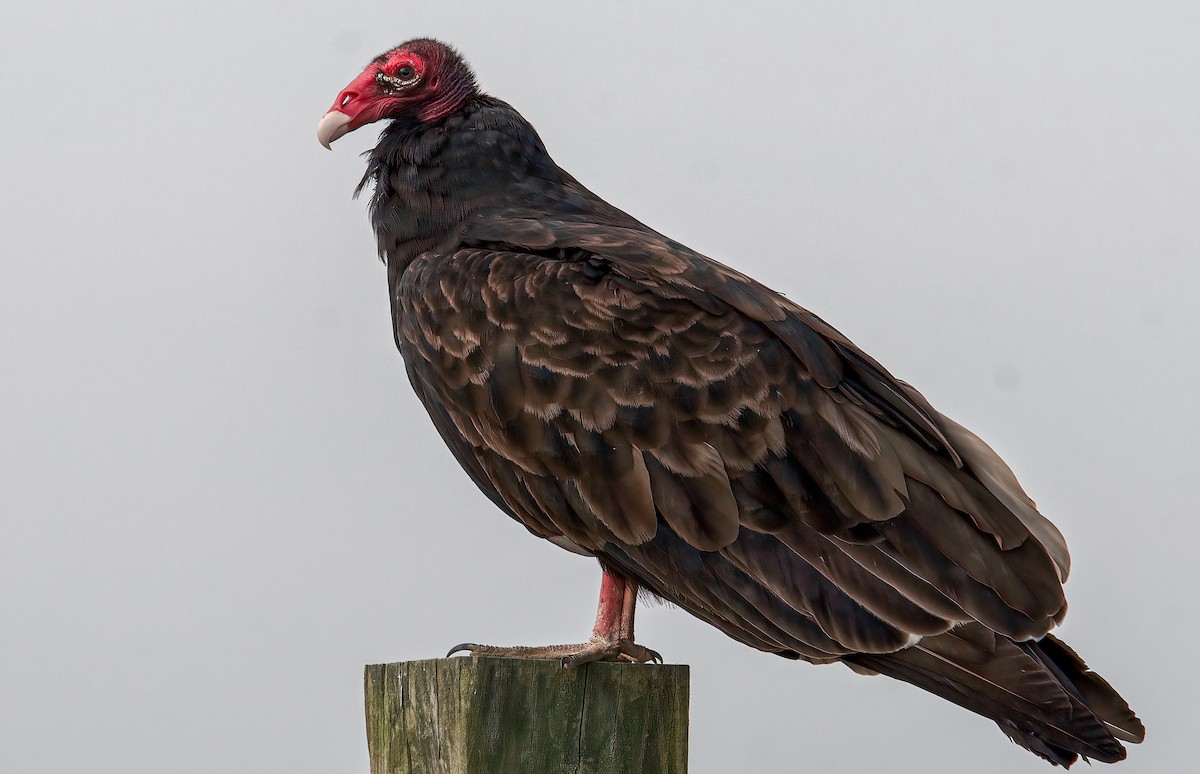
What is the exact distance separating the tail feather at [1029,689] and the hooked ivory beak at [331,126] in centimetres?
257

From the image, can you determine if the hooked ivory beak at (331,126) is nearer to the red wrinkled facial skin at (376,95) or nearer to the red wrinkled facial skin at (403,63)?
the red wrinkled facial skin at (376,95)

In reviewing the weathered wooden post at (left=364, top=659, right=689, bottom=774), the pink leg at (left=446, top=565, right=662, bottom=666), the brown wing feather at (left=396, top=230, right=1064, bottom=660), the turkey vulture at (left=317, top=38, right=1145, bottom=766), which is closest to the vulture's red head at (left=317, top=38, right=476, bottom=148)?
the turkey vulture at (left=317, top=38, right=1145, bottom=766)

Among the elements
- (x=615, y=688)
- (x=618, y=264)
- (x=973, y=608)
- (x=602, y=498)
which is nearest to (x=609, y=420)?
(x=602, y=498)

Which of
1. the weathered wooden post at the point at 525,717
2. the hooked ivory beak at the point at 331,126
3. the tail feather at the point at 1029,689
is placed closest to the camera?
the weathered wooden post at the point at 525,717

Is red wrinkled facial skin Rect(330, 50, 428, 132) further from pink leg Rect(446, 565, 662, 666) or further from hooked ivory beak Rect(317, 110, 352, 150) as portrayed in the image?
pink leg Rect(446, 565, 662, 666)

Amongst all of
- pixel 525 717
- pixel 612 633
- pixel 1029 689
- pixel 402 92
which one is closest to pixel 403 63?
pixel 402 92

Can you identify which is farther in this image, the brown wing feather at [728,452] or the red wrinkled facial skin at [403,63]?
the red wrinkled facial skin at [403,63]

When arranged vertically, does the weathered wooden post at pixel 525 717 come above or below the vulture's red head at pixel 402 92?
below

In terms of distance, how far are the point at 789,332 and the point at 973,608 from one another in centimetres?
89

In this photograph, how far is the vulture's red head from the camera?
185 inches

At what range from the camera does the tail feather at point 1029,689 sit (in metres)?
3.32

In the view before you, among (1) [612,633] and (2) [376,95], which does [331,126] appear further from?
(1) [612,633]

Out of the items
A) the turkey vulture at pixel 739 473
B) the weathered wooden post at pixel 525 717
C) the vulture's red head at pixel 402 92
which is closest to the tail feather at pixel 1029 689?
the turkey vulture at pixel 739 473

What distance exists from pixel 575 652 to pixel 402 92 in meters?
2.27
